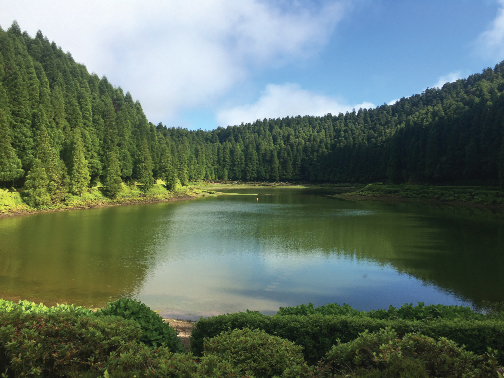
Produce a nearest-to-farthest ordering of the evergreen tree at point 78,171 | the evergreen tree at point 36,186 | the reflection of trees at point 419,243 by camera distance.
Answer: the reflection of trees at point 419,243 < the evergreen tree at point 36,186 < the evergreen tree at point 78,171

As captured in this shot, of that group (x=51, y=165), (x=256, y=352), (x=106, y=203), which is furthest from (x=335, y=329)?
(x=106, y=203)

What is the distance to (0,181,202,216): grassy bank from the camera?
1240 inches

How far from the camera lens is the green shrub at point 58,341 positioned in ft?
13.5

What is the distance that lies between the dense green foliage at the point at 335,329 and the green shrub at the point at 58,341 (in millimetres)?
1816

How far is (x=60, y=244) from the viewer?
19.0 meters

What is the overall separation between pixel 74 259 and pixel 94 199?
29.6 meters

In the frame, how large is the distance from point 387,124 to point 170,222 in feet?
352

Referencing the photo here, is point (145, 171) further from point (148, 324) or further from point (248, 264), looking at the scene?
point (148, 324)

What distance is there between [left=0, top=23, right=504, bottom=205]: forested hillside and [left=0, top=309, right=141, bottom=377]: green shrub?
35435 mm

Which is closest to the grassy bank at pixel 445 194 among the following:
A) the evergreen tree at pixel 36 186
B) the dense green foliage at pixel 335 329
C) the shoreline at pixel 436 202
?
the shoreline at pixel 436 202

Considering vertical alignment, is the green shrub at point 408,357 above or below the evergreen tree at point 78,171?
below

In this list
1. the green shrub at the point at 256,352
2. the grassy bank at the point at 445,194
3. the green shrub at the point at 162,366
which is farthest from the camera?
the grassy bank at the point at 445,194

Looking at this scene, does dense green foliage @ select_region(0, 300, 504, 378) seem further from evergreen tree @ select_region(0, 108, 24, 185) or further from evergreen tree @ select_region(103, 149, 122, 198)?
evergreen tree @ select_region(103, 149, 122, 198)

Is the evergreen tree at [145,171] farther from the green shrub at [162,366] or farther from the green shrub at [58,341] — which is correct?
the green shrub at [162,366]
